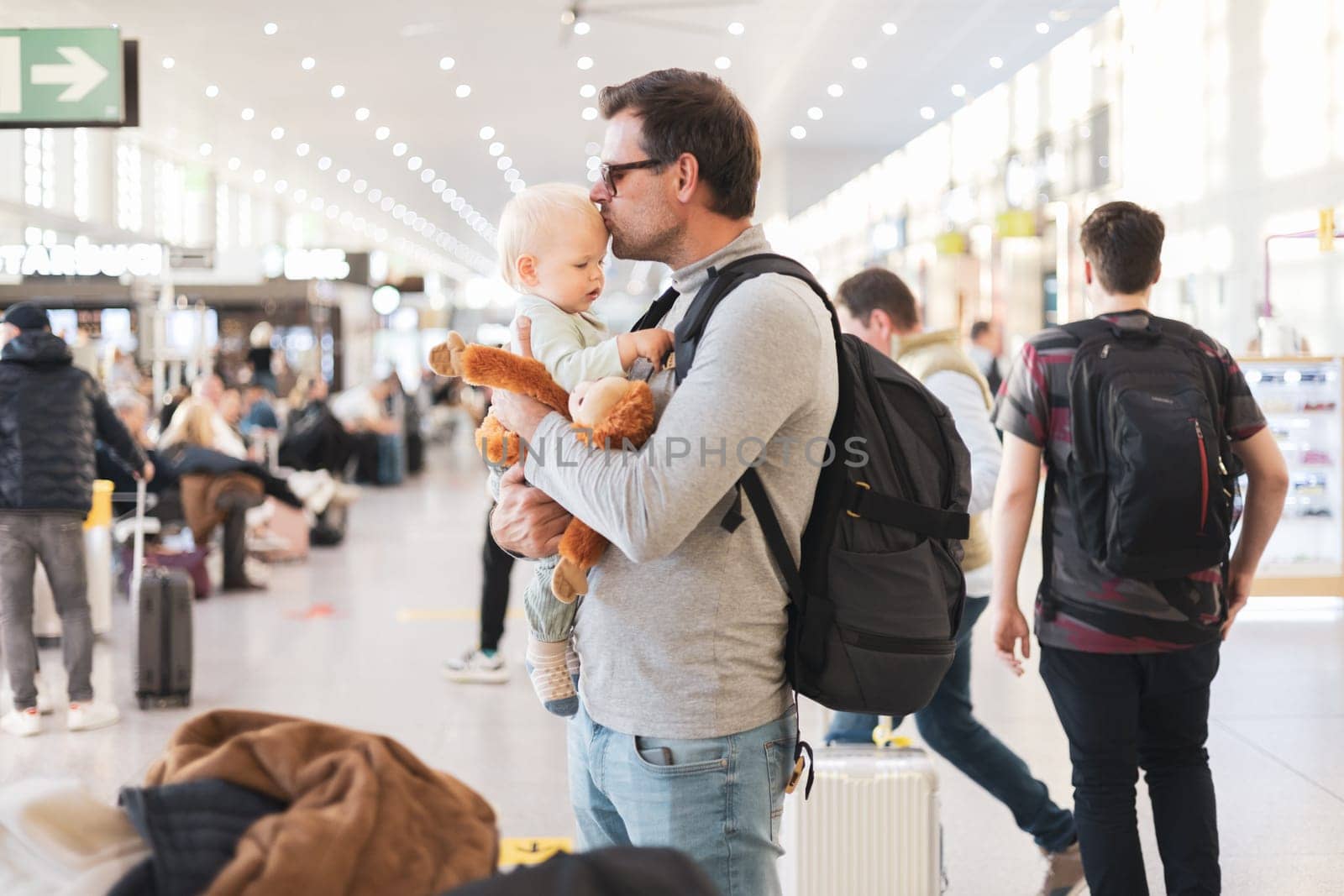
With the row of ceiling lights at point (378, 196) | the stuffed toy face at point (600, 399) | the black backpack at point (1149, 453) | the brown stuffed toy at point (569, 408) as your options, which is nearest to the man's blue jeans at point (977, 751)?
the black backpack at point (1149, 453)

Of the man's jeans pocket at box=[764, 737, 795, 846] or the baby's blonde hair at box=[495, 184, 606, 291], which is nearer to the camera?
the man's jeans pocket at box=[764, 737, 795, 846]

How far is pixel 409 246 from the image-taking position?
4628cm

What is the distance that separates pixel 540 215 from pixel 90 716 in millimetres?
4708

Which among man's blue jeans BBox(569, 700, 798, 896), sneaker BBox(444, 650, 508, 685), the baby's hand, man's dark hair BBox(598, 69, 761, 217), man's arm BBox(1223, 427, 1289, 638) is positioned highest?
man's dark hair BBox(598, 69, 761, 217)

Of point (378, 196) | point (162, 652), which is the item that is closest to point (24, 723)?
point (162, 652)

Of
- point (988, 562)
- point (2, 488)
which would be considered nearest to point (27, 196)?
point (2, 488)

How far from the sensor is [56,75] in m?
6.18

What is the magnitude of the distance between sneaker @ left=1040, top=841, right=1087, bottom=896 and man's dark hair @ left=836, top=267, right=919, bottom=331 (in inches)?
66.5

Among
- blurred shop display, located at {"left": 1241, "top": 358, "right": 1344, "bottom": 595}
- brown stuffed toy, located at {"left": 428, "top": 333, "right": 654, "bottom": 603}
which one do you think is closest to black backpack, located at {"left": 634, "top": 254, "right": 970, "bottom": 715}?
brown stuffed toy, located at {"left": 428, "top": 333, "right": 654, "bottom": 603}

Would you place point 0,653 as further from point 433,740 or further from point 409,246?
point 409,246

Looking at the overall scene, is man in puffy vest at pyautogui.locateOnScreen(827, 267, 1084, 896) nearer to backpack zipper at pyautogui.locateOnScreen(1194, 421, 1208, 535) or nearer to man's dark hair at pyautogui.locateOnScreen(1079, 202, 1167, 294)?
man's dark hair at pyautogui.locateOnScreen(1079, 202, 1167, 294)

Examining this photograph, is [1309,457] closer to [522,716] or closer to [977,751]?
[522,716]

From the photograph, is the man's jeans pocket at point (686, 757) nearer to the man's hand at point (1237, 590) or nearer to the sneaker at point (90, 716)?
the man's hand at point (1237, 590)

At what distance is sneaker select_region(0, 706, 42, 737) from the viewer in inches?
224
